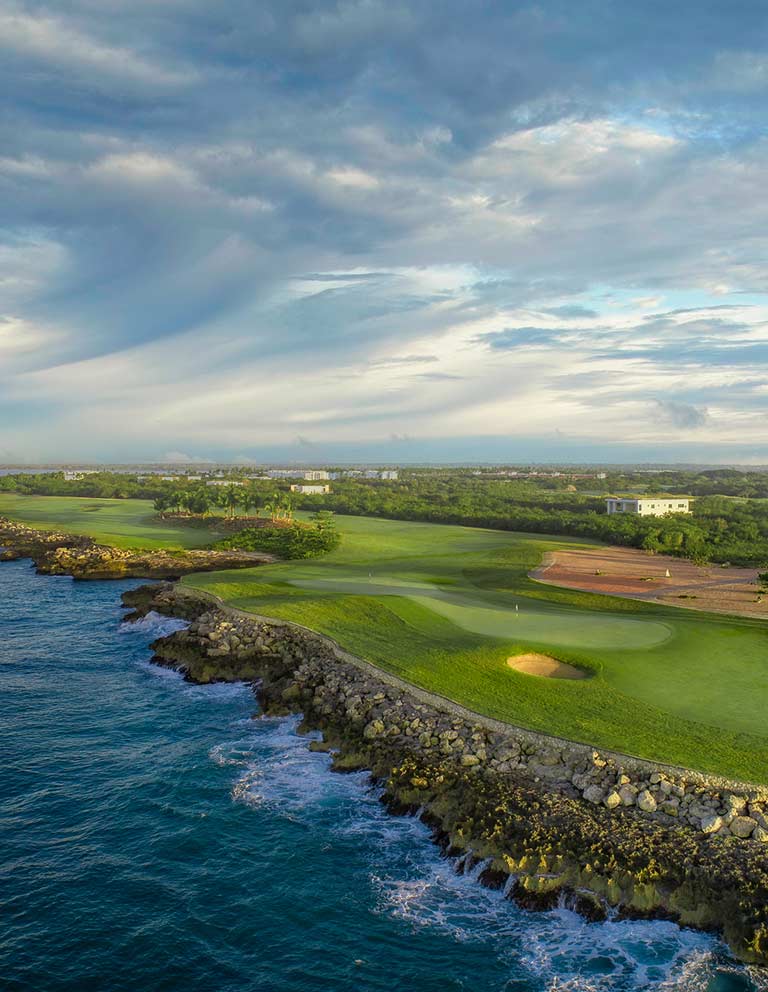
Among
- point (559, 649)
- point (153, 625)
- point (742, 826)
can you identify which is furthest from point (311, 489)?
point (742, 826)

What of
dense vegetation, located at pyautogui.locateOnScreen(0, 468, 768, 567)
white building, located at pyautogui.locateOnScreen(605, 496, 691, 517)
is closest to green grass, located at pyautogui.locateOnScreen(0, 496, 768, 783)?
dense vegetation, located at pyautogui.locateOnScreen(0, 468, 768, 567)

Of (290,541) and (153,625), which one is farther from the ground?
(290,541)

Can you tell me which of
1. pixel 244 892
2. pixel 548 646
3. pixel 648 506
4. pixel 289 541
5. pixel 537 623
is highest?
pixel 648 506

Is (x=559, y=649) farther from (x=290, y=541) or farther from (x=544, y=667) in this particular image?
(x=290, y=541)

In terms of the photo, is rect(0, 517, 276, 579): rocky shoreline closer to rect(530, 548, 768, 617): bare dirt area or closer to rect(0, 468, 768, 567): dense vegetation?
rect(0, 468, 768, 567): dense vegetation

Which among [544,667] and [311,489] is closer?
[544,667]

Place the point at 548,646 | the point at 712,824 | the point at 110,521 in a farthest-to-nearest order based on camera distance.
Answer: the point at 110,521 < the point at 548,646 < the point at 712,824
